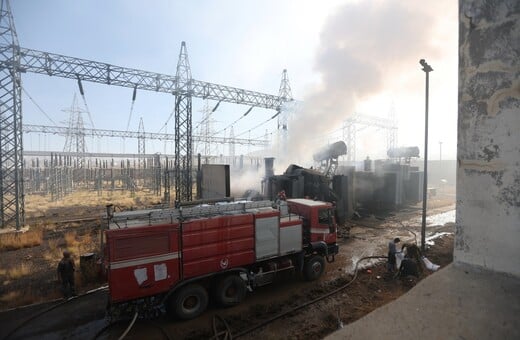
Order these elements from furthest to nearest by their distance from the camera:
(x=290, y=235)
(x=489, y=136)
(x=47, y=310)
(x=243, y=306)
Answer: (x=290, y=235)
(x=243, y=306)
(x=47, y=310)
(x=489, y=136)

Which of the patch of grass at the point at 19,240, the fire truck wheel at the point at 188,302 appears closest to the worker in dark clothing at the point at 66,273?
the fire truck wheel at the point at 188,302

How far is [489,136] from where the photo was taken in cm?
187

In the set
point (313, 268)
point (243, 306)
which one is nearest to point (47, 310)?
point (243, 306)

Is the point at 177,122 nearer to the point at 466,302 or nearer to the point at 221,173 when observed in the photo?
the point at 221,173

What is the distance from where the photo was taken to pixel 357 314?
7.27 m

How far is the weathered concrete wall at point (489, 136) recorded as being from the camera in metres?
1.80

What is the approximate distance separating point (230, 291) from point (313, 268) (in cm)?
306

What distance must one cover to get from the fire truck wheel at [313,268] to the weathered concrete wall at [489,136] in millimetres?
7671

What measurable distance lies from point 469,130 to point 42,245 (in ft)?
55.5

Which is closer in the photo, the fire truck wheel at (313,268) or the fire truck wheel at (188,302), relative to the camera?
the fire truck wheel at (188,302)

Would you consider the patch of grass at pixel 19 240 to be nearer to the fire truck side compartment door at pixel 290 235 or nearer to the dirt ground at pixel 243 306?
the dirt ground at pixel 243 306

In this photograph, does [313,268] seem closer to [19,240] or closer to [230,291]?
[230,291]

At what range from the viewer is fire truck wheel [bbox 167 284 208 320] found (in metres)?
6.87

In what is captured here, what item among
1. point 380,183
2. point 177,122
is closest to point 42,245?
point 177,122
